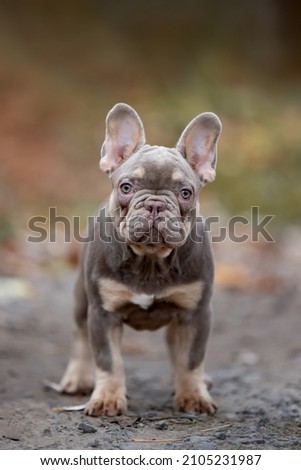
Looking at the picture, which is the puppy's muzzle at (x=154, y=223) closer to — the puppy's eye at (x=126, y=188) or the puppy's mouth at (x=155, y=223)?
the puppy's mouth at (x=155, y=223)

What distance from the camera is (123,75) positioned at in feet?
70.1

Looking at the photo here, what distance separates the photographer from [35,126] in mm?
20375

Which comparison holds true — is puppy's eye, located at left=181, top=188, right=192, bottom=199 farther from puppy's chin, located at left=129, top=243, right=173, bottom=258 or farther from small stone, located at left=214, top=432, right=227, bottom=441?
small stone, located at left=214, top=432, right=227, bottom=441

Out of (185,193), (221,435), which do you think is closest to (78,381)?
(221,435)

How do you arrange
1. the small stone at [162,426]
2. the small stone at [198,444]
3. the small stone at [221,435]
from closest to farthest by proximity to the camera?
the small stone at [198,444]
the small stone at [221,435]
the small stone at [162,426]

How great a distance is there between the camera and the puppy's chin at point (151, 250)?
220 inches

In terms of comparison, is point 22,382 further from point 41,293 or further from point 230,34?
point 230,34

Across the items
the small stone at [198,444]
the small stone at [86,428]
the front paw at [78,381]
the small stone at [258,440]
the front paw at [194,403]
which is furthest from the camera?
the front paw at [78,381]

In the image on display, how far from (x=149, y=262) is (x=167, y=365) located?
6.66 feet

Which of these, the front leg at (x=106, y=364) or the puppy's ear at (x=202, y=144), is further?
the puppy's ear at (x=202, y=144)

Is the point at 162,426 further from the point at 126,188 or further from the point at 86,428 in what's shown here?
the point at 126,188

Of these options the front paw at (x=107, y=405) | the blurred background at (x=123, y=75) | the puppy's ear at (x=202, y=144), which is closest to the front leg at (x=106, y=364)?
the front paw at (x=107, y=405)

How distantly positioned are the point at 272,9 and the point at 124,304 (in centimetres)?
1467
